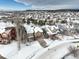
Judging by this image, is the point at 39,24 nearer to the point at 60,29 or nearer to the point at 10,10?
the point at 60,29

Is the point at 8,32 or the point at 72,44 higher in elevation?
the point at 8,32

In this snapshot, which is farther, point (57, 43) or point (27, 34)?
point (27, 34)

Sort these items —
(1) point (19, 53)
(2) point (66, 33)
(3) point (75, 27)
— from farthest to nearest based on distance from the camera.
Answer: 1. (3) point (75, 27)
2. (2) point (66, 33)
3. (1) point (19, 53)

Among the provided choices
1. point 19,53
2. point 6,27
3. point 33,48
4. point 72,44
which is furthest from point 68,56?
point 6,27

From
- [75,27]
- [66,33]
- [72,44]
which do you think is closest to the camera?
[72,44]

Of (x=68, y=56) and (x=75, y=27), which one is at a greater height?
(x=75, y=27)

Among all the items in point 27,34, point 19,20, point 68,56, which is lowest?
point 68,56

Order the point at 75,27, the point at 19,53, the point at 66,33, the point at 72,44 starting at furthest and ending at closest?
the point at 75,27
the point at 66,33
the point at 72,44
the point at 19,53

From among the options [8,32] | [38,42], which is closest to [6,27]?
[8,32]

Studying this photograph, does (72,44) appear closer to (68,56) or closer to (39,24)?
(68,56)
